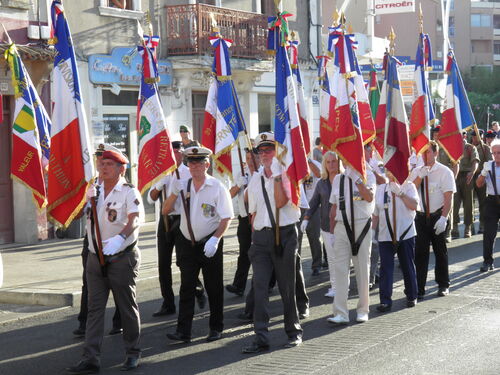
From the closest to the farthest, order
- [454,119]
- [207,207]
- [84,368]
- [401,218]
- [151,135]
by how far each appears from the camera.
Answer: [84,368], [207,207], [401,218], [151,135], [454,119]

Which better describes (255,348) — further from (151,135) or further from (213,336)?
(151,135)

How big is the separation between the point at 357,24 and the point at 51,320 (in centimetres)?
3858

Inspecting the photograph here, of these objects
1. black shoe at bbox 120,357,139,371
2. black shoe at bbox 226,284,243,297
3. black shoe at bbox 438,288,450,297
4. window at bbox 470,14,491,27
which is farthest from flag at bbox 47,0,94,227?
window at bbox 470,14,491,27

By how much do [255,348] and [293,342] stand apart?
17.4 inches

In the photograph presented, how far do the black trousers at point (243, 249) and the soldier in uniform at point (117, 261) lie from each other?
354 centimetres

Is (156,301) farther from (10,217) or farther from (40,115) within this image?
(10,217)

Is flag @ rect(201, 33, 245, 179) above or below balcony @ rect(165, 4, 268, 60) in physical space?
below

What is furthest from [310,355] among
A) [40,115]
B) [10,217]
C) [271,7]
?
[271,7]

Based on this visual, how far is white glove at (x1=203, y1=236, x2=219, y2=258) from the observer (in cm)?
850

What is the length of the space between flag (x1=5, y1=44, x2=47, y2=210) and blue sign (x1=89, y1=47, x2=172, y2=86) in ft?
25.8

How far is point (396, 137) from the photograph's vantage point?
11.3 m

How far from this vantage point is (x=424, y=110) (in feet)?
43.0

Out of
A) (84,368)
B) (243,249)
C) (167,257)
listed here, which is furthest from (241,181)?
(84,368)

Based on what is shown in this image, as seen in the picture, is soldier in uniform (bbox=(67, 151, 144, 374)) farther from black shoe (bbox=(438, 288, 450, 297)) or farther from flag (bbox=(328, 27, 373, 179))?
black shoe (bbox=(438, 288, 450, 297))
